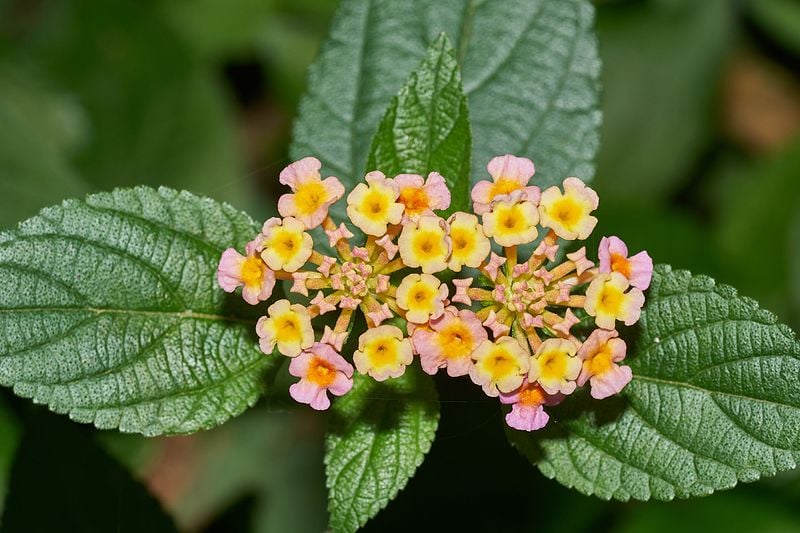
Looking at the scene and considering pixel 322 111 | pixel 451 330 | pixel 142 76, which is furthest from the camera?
pixel 142 76

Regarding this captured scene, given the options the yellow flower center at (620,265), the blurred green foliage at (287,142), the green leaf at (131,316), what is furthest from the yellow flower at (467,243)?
the blurred green foliage at (287,142)

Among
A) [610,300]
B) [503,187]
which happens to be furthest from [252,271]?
[610,300]

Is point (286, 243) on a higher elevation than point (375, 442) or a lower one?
higher

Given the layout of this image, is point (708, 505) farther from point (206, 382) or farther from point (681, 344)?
point (206, 382)

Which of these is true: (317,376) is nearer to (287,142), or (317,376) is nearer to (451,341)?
(451,341)

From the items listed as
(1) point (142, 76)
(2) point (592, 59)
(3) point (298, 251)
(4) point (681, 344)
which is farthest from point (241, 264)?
(1) point (142, 76)

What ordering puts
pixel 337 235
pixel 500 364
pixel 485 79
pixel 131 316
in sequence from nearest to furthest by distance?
pixel 500 364, pixel 337 235, pixel 131 316, pixel 485 79

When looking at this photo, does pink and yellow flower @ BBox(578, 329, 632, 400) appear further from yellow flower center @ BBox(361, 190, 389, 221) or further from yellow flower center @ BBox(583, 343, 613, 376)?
yellow flower center @ BBox(361, 190, 389, 221)
